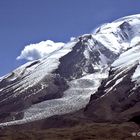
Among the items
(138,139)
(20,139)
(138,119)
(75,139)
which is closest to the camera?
(138,139)

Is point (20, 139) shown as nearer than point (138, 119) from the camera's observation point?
Yes

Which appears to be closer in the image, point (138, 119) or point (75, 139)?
point (75, 139)

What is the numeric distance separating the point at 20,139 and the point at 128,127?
2011 inches

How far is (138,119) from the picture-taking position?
182 metres

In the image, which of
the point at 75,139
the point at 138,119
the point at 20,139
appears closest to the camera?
the point at 75,139

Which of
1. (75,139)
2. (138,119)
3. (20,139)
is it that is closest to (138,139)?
(75,139)

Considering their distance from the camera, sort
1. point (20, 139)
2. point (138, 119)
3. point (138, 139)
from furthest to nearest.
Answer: point (138, 119)
point (20, 139)
point (138, 139)

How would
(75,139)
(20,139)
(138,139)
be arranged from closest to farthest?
1. (138,139)
2. (75,139)
3. (20,139)

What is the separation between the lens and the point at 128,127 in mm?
185875

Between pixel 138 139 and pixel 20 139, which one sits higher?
pixel 20 139

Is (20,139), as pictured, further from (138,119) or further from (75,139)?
(138,119)

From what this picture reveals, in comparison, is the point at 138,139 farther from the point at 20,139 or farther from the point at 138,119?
the point at 138,119

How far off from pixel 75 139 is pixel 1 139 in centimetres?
2288

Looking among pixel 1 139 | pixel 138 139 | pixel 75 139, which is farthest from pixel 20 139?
pixel 138 139
